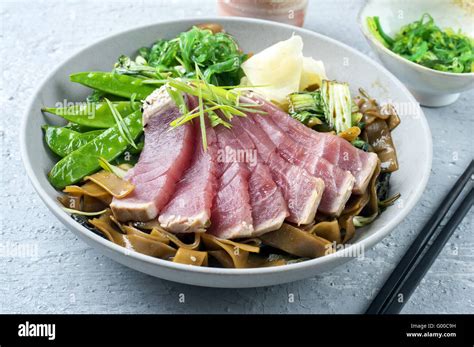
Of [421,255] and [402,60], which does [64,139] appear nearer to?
[421,255]

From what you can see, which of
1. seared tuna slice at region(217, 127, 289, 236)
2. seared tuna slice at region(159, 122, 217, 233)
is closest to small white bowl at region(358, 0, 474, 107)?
seared tuna slice at region(217, 127, 289, 236)

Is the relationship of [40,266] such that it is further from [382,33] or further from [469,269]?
[382,33]

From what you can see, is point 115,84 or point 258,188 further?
point 115,84

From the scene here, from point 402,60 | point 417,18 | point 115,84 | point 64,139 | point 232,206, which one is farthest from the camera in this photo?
point 417,18

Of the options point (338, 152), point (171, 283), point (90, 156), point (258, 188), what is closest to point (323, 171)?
point (338, 152)

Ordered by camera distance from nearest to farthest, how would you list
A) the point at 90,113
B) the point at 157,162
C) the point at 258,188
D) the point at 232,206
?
the point at 232,206
the point at 258,188
the point at 157,162
the point at 90,113

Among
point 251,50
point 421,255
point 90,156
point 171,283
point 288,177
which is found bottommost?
point 171,283

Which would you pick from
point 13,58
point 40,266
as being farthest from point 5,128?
point 40,266
